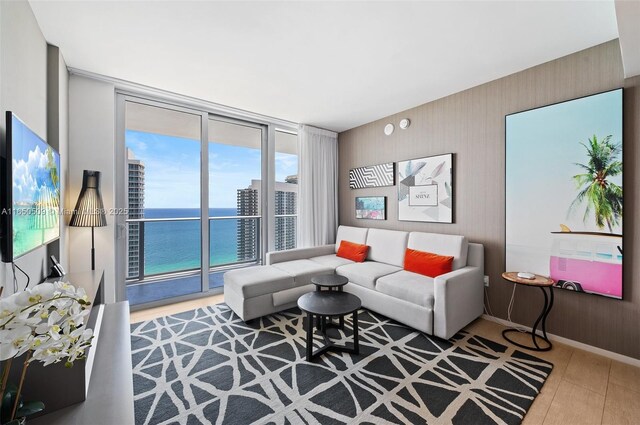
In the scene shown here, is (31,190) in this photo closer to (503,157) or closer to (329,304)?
(329,304)

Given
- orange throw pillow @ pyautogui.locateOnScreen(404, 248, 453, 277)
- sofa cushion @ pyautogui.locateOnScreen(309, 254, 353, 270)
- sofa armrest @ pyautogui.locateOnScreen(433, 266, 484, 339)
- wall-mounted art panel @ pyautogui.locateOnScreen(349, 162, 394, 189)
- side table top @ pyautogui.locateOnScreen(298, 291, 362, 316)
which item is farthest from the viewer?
wall-mounted art panel @ pyautogui.locateOnScreen(349, 162, 394, 189)

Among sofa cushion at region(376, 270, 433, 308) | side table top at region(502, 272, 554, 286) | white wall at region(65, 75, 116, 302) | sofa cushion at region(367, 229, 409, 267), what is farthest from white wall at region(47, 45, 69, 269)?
side table top at region(502, 272, 554, 286)

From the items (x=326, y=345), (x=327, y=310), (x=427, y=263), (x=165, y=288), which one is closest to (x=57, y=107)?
(x=165, y=288)

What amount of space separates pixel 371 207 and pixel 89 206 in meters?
3.57

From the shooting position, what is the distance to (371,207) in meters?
4.39

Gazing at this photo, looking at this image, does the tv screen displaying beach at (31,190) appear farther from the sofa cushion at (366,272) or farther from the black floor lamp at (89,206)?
the sofa cushion at (366,272)

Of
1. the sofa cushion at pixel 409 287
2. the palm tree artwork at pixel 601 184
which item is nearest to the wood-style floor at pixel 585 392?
the sofa cushion at pixel 409 287

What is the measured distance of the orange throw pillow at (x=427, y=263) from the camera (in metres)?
2.94

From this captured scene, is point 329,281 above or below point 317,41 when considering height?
below

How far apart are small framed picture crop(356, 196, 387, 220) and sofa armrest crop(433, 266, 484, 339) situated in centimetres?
156

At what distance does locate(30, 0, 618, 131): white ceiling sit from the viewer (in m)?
1.90

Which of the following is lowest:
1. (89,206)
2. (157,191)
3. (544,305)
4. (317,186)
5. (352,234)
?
(544,305)

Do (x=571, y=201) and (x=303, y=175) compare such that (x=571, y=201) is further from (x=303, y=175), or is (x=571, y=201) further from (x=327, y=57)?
(x=303, y=175)

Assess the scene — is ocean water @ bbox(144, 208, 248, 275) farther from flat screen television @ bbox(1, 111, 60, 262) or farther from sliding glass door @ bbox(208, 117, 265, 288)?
flat screen television @ bbox(1, 111, 60, 262)
